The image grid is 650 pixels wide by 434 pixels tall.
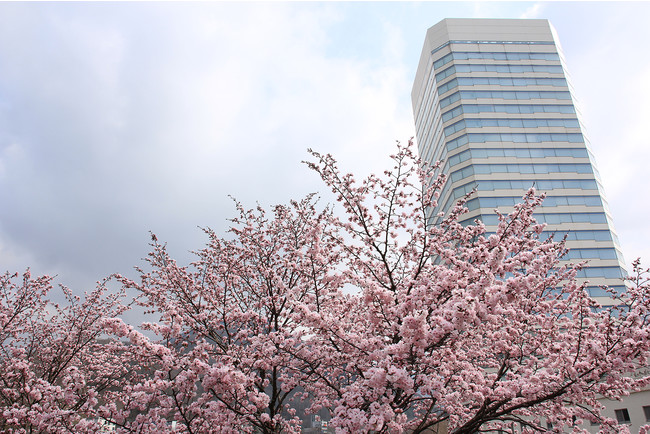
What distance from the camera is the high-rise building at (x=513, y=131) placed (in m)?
44.2

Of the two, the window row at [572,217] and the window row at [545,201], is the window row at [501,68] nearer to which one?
the window row at [545,201]

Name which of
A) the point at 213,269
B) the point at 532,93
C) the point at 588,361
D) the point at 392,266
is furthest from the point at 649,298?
the point at 532,93

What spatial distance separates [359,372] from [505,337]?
133 inches

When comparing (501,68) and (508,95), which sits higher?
(501,68)

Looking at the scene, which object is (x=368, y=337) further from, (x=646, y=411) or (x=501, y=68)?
(x=501, y=68)

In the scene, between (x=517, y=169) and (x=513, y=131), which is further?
(x=513, y=131)

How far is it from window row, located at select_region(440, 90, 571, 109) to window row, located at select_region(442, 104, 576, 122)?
125 centimetres

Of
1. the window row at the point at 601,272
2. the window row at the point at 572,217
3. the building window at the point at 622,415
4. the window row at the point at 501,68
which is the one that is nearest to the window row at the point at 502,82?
the window row at the point at 501,68

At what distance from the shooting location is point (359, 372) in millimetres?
8016

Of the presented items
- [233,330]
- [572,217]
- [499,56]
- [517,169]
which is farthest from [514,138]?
[233,330]

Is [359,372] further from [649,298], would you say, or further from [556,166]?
[556,166]

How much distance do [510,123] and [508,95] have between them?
14.8 feet

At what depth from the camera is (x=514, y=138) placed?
160ft

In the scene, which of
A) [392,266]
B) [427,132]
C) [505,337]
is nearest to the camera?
[505,337]
